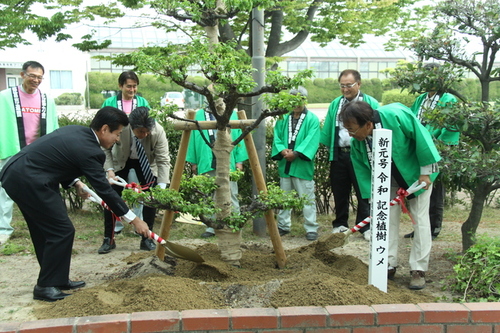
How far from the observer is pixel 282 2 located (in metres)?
8.05

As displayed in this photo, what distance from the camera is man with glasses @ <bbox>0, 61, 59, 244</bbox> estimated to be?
5836mm

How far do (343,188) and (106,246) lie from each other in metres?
3.07

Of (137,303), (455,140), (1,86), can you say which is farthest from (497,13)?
(1,86)

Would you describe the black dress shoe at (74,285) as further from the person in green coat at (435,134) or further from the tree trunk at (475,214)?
the person in green coat at (435,134)

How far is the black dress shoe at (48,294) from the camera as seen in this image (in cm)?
400

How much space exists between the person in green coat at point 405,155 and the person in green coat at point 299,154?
1664 mm

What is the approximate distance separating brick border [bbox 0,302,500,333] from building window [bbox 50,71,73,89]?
104ft

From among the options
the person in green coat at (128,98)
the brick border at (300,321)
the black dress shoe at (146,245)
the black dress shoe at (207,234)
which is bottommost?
the black dress shoe at (207,234)

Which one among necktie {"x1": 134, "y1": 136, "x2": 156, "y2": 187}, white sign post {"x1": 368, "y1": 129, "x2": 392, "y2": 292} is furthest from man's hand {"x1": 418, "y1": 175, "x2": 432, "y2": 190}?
necktie {"x1": 134, "y1": 136, "x2": 156, "y2": 187}

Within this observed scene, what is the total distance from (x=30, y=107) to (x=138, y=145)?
151cm

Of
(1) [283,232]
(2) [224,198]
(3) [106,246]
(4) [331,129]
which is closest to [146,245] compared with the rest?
(3) [106,246]

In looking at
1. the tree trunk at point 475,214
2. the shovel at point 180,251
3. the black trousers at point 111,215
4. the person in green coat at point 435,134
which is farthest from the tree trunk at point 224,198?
the person in green coat at point 435,134

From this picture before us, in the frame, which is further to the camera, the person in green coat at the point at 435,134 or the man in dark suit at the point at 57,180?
the person in green coat at the point at 435,134

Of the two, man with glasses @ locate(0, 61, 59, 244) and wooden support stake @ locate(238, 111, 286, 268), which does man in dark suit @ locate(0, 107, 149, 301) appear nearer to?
wooden support stake @ locate(238, 111, 286, 268)
